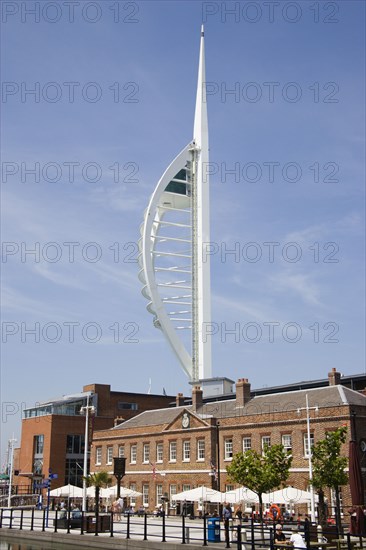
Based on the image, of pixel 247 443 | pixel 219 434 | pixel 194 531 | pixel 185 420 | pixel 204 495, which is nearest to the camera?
pixel 194 531

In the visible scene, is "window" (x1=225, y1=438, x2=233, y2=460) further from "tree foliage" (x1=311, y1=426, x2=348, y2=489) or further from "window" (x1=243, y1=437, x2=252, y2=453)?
"tree foliage" (x1=311, y1=426, x2=348, y2=489)

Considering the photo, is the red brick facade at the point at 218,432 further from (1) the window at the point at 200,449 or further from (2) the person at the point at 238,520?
(2) the person at the point at 238,520

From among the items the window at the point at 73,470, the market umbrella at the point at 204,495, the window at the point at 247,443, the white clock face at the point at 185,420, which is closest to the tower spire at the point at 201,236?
the window at the point at 73,470

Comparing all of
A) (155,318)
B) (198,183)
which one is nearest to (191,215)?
(198,183)

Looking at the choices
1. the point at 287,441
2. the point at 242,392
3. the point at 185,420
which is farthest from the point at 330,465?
the point at 185,420

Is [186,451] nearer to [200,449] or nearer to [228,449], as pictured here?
[200,449]

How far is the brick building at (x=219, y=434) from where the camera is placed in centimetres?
4484

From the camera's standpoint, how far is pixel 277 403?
51.0 m

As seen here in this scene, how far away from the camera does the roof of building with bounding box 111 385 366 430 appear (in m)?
46.2

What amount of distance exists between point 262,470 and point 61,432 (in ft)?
144

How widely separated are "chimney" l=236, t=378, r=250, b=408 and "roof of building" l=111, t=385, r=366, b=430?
34 cm

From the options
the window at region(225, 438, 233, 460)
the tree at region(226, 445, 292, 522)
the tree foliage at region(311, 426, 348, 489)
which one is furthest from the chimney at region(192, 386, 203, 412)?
the tree foliage at region(311, 426, 348, 489)

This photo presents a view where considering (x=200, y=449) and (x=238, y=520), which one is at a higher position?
(x=200, y=449)

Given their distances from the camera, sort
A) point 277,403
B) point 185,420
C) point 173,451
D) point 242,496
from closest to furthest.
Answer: point 242,496 < point 277,403 < point 185,420 < point 173,451
